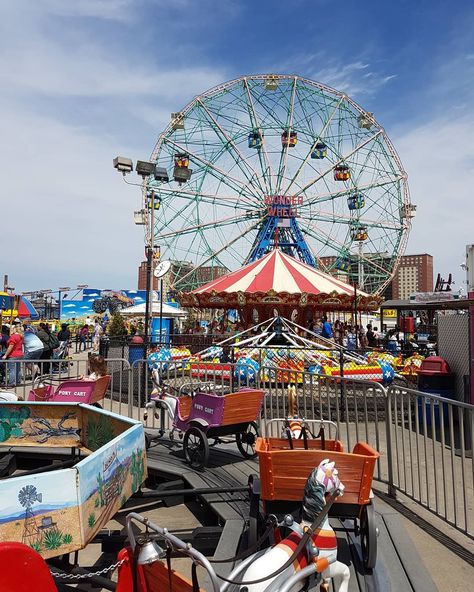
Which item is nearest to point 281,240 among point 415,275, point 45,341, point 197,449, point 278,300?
point 278,300

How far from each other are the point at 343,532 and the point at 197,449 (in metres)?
1.91

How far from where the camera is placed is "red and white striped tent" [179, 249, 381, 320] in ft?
54.4

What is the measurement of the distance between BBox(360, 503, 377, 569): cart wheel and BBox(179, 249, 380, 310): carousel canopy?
13186 mm

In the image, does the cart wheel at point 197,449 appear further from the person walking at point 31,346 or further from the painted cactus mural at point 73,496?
the person walking at point 31,346

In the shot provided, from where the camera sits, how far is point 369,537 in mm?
2977

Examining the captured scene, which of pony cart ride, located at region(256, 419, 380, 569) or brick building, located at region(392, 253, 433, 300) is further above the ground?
brick building, located at region(392, 253, 433, 300)

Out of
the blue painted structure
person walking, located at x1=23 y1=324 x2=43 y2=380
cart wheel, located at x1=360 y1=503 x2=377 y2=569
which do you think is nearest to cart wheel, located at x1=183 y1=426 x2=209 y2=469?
cart wheel, located at x1=360 y1=503 x2=377 y2=569

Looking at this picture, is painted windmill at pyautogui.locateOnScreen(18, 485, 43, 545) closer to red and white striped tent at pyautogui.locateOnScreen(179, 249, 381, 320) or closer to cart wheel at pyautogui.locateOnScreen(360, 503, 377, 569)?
cart wheel at pyautogui.locateOnScreen(360, 503, 377, 569)

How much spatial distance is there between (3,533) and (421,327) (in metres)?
27.7

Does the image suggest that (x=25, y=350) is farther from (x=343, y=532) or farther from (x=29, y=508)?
(x=343, y=532)

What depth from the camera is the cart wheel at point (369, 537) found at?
297 cm

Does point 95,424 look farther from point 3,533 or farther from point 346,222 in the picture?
point 346,222

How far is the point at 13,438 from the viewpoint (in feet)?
17.6

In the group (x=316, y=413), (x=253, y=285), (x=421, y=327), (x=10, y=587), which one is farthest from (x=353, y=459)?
(x=421, y=327)
